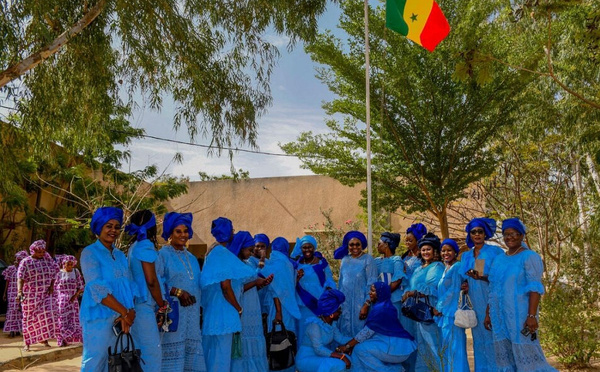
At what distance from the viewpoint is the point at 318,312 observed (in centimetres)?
615

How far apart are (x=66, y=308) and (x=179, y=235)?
611cm

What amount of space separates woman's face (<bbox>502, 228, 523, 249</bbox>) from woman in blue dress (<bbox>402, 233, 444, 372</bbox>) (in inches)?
42.3

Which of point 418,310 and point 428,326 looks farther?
point 428,326

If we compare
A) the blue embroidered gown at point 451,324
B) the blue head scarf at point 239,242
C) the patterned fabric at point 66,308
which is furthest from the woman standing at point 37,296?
the blue embroidered gown at point 451,324

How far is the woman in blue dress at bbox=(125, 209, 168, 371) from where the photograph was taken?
185 inches

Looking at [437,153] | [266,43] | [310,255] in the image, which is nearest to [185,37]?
[266,43]

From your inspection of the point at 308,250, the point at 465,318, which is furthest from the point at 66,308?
the point at 465,318

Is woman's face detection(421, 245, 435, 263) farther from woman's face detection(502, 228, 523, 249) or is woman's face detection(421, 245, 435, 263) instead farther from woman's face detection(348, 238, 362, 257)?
woman's face detection(502, 228, 523, 249)

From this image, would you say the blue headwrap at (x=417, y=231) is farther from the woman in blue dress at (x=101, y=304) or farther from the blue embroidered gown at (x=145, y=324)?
the woman in blue dress at (x=101, y=304)

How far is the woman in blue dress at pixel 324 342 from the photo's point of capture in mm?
5703

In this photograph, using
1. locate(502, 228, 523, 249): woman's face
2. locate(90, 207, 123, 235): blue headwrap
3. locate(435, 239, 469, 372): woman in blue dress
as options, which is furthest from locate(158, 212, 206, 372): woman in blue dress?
locate(502, 228, 523, 249): woman's face

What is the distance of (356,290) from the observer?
6797 millimetres

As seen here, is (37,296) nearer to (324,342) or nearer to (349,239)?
(349,239)

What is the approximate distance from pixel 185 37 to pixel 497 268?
4.57 meters
